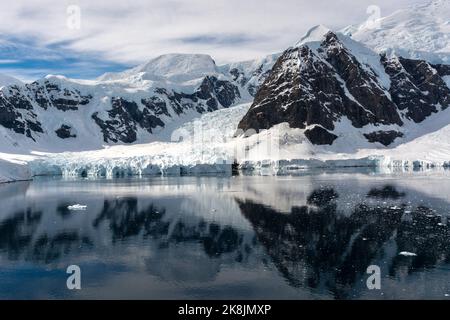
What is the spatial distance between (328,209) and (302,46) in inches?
5355

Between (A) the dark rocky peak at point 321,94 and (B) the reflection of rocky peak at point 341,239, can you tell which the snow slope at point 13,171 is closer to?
(B) the reflection of rocky peak at point 341,239

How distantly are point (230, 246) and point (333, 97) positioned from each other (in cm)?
14491

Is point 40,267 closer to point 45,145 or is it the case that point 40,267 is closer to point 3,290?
point 3,290

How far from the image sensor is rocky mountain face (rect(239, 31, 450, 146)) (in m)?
171

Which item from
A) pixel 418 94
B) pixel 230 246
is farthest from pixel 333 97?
pixel 230 246

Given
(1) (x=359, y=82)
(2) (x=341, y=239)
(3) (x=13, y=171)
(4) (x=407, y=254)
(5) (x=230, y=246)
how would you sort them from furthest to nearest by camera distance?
(1) (x=359, y=82) → (3) (x=13, y=171) → (2) (x=341, y=239) → (5) (x=230, y=246) → (4) (x=407, y=254)

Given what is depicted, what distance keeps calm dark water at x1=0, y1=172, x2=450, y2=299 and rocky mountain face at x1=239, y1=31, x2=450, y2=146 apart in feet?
338

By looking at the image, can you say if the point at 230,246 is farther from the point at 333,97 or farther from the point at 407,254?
the point at 333,97

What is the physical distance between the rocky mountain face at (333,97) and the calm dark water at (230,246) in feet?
338

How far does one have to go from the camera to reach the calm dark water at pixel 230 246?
30.4 meters

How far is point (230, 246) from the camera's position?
1585 inches

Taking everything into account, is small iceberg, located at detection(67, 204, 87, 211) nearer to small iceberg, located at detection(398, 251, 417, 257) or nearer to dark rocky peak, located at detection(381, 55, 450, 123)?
small iceberg, located at detection(398, 251, 417, 257)
